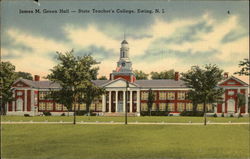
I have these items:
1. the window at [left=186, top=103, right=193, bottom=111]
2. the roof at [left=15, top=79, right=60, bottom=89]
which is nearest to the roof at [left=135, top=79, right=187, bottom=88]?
the window at [left=186, top=103, right=193, bottom=111]

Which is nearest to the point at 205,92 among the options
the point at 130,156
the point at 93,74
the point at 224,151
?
the point at 93,74

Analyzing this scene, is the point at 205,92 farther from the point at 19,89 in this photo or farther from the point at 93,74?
the point at 19,89

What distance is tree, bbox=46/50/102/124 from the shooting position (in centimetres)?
3238

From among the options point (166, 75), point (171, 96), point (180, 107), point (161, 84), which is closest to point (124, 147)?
point (180, 107)

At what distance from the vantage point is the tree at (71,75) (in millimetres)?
32375

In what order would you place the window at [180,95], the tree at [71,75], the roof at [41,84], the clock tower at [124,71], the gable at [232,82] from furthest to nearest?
the roof at [41,84] < the window at [180,95] < the clock tower at [124,71] < the gable at [232,82] < the tree at [71,75]

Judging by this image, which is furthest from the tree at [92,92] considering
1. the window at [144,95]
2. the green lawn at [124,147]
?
the window at [144,95]

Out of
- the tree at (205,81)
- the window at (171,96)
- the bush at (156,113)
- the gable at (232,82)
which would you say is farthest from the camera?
the window at (171,96)

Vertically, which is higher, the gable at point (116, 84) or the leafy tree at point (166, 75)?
the leafy tree at point (166, 75)

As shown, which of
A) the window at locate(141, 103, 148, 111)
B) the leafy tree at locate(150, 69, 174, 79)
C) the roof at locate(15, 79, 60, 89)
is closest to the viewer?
the window at locate(141, 103, 148, 111)

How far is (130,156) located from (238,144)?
7080mm

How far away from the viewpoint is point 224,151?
15664 mm

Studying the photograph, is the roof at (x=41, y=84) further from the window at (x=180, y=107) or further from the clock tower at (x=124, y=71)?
the window at (x=180, y=107)

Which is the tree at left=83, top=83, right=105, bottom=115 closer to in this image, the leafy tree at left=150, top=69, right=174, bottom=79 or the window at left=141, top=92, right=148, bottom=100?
the window at left=141, top=92, right=148, bottom=100
